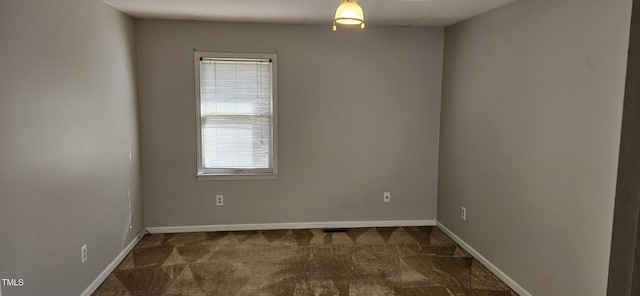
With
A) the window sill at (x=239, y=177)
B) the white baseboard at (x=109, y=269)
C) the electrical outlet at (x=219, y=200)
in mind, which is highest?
the window sill at (x=239, y=177)

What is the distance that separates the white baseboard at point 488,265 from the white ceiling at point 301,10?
7.13 feet

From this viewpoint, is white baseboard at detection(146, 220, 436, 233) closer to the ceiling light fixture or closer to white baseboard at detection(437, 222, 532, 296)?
white baseboard at detection(437, 222, 532, 296)

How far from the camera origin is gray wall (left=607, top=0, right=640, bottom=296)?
58 centimetres

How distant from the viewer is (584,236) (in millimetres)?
2436

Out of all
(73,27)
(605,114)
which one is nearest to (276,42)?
(73,27)

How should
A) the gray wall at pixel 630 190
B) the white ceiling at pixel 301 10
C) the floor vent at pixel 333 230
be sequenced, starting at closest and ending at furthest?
1. the gray wall at pixel 630 190
2. the white ceiling at pixel 301 10
3. the floor vent at pixel 333 230

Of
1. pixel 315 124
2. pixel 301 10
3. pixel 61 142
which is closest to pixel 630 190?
pixel 61 142

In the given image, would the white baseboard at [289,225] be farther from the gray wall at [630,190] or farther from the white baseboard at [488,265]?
the gray wall at [630,190]

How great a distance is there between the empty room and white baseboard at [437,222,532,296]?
3 centimetres

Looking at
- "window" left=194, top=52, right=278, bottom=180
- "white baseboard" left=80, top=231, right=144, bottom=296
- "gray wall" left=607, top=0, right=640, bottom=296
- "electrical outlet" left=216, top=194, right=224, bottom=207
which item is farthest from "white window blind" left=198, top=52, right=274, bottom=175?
"gray wall" left=607, top=0, right=640, bottom=296

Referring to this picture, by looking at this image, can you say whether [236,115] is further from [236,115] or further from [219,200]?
[219,200]

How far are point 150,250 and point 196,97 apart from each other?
1594 millimetres

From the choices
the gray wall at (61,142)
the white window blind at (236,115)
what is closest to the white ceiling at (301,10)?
the gray wall at (61,142)

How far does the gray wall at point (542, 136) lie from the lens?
228 centimetres
